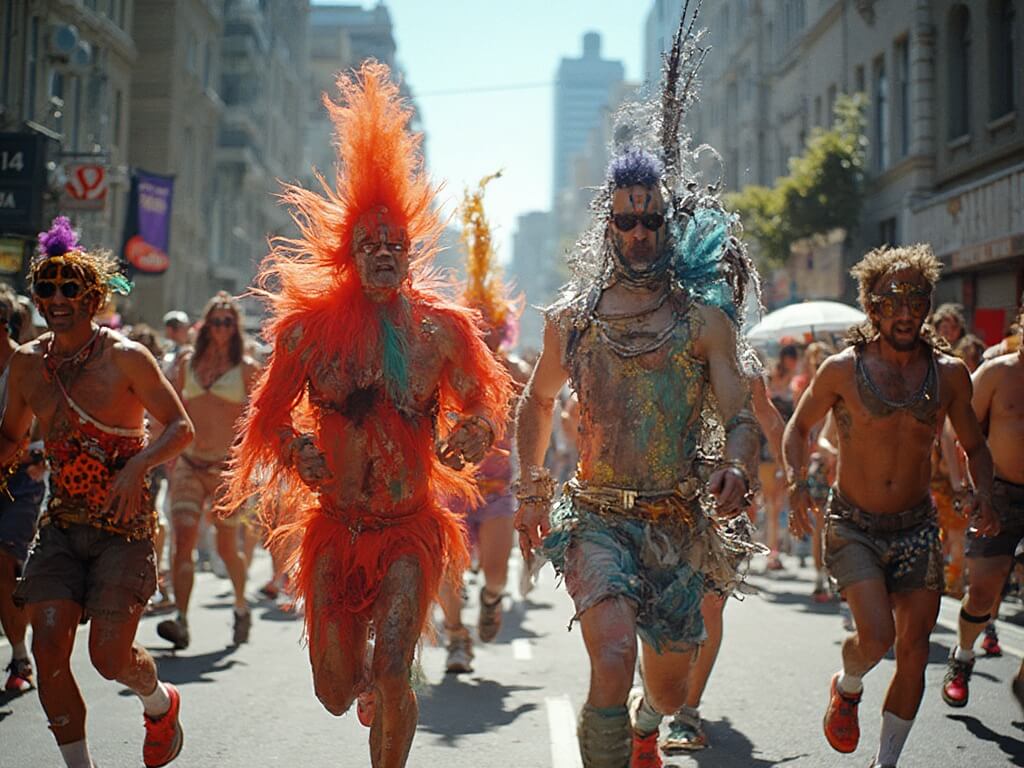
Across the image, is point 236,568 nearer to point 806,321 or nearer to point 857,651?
point 857,651

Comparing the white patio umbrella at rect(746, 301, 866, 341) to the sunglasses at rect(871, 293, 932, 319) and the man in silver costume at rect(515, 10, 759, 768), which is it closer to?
the sunglasses at rect(871, 293, 932, 319)

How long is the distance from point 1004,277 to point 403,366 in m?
17.6

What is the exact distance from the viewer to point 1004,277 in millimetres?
21094

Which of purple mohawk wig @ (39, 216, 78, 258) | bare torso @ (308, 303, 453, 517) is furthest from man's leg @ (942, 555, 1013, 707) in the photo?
purple mohawk wig @ (39, 216, 78, 258)

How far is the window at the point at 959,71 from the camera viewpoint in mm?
22344

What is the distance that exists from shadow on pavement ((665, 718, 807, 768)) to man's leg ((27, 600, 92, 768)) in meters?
2.59

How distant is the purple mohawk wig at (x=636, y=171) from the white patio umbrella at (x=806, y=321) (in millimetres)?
9937

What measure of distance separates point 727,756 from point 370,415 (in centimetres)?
244

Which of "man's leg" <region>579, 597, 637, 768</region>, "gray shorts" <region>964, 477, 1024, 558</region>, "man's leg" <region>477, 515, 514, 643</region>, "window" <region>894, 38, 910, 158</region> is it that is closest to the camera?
"man's leg" <region>579, 597, 637, 768</region>

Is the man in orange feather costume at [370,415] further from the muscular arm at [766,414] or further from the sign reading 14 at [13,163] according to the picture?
the sign reading 14 at [13,163]

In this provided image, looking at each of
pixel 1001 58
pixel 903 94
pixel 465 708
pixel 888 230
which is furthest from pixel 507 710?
pixel 888 230

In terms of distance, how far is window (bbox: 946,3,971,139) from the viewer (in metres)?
22.3

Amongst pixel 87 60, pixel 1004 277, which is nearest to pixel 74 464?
pixel 1004 277

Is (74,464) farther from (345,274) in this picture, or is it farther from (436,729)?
(436,729)
